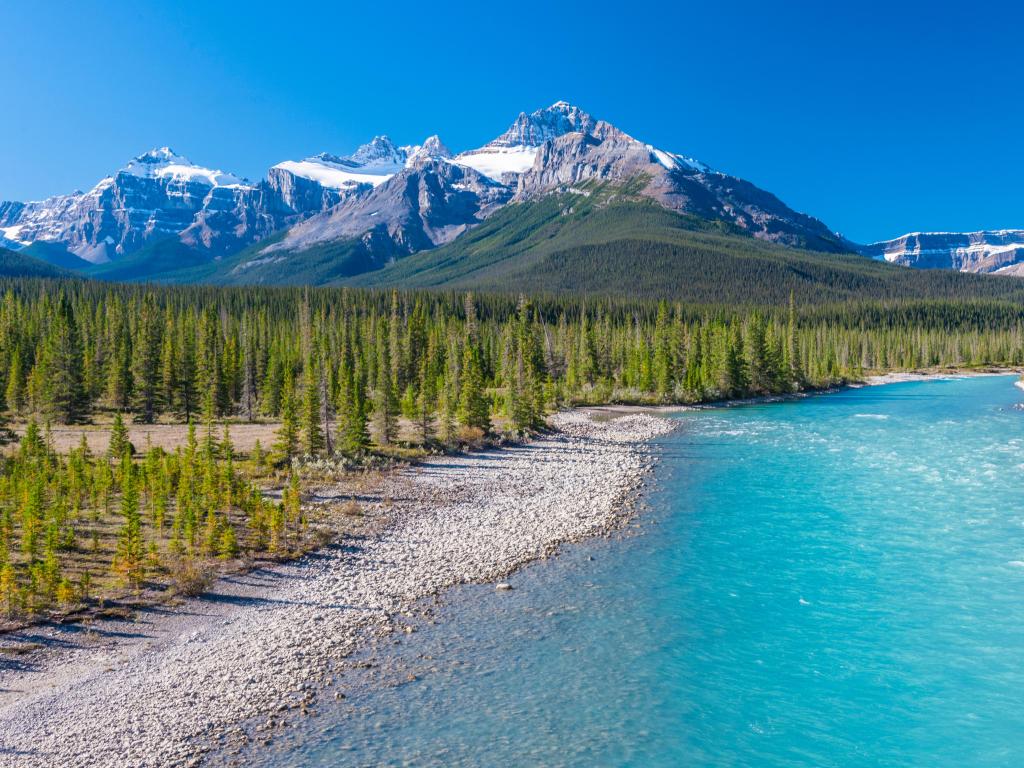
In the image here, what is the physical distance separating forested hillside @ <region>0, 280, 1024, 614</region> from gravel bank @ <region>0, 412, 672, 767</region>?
3.09 m

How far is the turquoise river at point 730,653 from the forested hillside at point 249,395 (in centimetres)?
1050

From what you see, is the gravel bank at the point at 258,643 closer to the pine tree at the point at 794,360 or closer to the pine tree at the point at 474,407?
the pine tree at the point at 474,407

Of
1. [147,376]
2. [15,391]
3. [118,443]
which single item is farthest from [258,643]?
[15,391]

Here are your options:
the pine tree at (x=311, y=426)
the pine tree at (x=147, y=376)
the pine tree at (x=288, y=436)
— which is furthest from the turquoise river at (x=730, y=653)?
the pine tree at (x=147, y=376)

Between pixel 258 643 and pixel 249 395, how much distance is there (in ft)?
188

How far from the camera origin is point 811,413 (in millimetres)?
78125

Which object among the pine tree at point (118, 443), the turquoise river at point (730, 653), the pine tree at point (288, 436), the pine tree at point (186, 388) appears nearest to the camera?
the turquoise river at point (730, 653)

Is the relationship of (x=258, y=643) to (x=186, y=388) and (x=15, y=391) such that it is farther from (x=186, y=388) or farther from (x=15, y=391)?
(x=15, y=391)

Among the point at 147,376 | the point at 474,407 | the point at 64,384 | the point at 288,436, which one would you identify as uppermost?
the point at 147,376

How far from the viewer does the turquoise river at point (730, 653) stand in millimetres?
15516

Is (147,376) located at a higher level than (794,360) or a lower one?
higher

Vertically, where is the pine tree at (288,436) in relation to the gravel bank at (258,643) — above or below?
above

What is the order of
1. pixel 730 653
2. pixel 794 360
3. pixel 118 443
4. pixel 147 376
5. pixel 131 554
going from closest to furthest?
pixel 730 653, pixel 131 554, pixel 118 443, pixel 147 376, pixel 794 360

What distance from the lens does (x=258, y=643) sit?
63.4ft
